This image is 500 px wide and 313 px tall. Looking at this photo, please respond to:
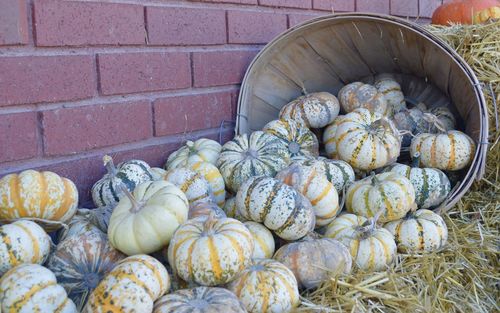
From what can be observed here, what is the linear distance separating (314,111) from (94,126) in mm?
1233

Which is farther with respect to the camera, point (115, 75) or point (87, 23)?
point (115, 75)

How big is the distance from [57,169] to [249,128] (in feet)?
4.04

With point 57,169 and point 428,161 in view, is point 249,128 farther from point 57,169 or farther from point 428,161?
point 57,169

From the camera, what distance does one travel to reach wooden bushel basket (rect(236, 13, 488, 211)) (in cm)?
285

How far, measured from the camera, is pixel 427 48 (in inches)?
119

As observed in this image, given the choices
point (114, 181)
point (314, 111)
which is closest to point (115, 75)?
point (114, 181)

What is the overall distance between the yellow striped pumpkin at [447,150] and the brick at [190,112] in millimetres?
1086

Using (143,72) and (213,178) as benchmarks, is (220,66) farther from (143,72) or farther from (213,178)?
(213,178)

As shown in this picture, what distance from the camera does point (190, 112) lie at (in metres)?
2.96

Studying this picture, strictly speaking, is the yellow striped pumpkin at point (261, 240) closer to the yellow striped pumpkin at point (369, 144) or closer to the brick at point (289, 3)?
the yellow striped pumpkin at point (369, 144)

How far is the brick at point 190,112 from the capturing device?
2.81 meters

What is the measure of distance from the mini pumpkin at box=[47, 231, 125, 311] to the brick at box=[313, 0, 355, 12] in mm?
2421

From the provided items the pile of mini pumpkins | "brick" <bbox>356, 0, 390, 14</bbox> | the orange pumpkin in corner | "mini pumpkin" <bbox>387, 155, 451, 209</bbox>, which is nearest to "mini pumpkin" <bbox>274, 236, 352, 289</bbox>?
the pile of mini pumpkins

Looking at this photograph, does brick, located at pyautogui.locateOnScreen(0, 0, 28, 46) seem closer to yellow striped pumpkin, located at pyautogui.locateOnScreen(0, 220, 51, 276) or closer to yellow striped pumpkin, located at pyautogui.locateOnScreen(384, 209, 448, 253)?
yellow striped pumpkin, located at pyautogui.locateOnScreen(0, 220, 51, 276)
